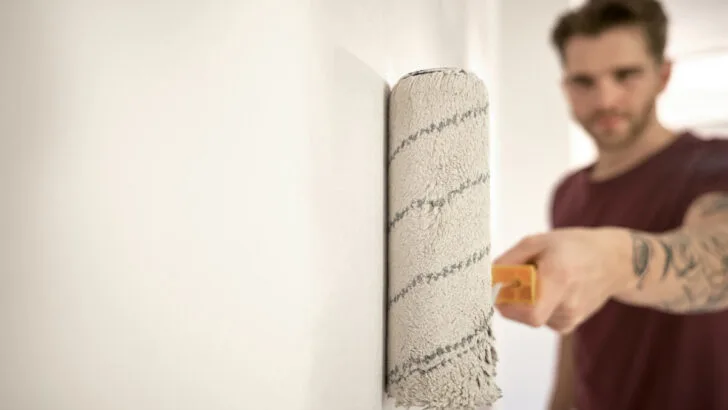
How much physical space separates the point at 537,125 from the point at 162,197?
51 centimetres

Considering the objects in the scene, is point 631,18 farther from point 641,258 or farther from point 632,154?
point 641,258

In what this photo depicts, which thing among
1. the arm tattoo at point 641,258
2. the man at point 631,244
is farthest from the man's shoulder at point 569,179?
the arm tattoo at point 641,258

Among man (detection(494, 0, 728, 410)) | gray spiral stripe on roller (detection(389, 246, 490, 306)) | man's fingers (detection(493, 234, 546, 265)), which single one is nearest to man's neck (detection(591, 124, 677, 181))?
man (detection(494, 0, 728, 410))

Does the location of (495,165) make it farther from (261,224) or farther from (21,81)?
(21,81)

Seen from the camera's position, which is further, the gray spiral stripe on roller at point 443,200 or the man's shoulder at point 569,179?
the man's shoulder at point 569,179

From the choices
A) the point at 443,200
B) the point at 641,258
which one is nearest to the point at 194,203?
the point at 443,200

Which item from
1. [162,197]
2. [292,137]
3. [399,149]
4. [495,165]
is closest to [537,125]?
[495,165]

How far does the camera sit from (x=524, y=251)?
604mm

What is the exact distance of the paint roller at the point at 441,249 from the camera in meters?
0.51

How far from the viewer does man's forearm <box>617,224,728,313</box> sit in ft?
1.81

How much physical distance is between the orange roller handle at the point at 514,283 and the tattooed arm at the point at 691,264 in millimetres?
119

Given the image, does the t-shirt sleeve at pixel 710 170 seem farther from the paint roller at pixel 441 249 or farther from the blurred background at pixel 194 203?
the paint roller at pixel 441 249

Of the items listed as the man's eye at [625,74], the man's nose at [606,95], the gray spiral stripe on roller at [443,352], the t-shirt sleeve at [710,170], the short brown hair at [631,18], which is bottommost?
the gray spiral stripe on roller at [443,352]

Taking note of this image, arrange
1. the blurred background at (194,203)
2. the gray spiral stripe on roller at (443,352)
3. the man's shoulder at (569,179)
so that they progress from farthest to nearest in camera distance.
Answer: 1. the man's shoulder at (569,179)
2. the gray spiral stripe on roller at (443,352)
3. the blurred background at (194,203)
